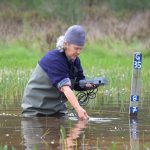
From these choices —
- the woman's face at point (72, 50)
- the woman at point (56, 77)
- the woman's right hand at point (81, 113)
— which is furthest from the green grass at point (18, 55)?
the woman's right hand at point (81, 113)

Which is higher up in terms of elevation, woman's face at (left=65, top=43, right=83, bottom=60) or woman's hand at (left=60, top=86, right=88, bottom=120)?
woman's face at (left=65, top=43, right=83, bottom=60)

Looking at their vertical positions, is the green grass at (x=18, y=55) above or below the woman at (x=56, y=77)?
above

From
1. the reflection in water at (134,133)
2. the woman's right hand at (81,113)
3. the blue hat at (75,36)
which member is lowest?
the reflection in water at (134,133)

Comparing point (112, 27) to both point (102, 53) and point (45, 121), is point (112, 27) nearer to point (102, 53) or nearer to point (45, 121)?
point (102, 53)

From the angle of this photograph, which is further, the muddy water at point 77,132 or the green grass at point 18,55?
the green grass at point 18,55

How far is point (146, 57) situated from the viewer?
24.4 m

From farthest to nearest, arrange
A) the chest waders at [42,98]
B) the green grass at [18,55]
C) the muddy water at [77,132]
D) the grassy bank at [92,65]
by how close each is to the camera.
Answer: the green grass at [18,55], the grassy bank at [92,65], the chest waders at [42,98], the muddy water at [77,132]

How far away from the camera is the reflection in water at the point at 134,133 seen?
6.57 metres

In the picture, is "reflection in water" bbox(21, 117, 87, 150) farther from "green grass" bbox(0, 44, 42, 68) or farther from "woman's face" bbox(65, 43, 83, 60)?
"green grass" bbox(0, 44, 42, 68)

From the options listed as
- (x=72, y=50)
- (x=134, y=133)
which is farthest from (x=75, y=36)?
(x=134, y=133)

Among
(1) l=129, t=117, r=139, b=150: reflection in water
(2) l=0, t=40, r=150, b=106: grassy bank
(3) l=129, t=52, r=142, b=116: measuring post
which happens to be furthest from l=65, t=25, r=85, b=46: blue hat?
(2) l=0, t=40, r=150, b=106: grassy bank

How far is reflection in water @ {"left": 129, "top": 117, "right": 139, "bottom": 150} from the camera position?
21.5ft

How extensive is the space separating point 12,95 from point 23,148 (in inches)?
222

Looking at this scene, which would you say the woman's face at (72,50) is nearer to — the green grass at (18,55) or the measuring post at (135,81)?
the measuring post at (135,81)
